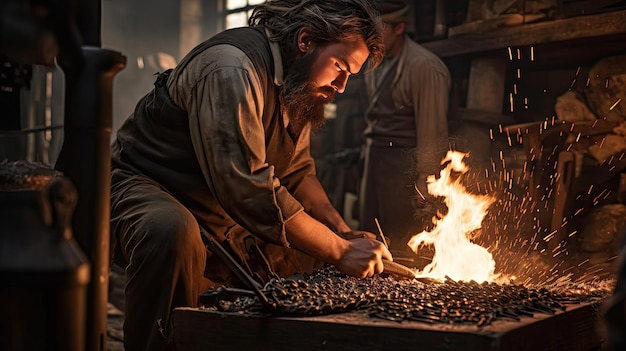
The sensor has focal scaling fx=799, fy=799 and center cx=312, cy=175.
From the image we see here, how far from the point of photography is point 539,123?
6.26 m

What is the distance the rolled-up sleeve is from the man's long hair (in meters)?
0.53

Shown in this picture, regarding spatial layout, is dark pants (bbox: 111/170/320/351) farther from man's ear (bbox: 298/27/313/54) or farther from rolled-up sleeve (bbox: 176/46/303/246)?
man's ear (bbox: 298/27/313/54)

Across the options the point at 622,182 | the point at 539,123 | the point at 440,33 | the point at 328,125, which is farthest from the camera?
the point at 328,125

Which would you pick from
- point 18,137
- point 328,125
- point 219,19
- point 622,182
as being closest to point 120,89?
point 219,19

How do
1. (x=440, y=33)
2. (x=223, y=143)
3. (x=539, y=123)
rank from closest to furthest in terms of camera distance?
(x=223, y=143) → (x=539, y=123) → (x=440, y=33)

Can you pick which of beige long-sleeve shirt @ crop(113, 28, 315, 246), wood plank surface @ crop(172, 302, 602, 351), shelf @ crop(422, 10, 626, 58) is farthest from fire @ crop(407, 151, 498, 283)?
shelf @ crop(422, 10, 626, 58)

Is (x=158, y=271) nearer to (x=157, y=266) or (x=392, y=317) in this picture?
(x=157, y=266)

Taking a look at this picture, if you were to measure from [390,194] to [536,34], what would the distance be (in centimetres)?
188

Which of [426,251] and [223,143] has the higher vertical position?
[223,143]

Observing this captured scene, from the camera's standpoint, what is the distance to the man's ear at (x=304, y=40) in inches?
169

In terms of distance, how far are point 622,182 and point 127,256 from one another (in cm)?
379

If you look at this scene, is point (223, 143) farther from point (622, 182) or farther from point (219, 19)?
point (219, 19)

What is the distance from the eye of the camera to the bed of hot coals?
285cm

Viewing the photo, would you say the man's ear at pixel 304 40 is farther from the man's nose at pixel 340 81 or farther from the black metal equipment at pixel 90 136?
the black metal equipment at pixel 90 136
